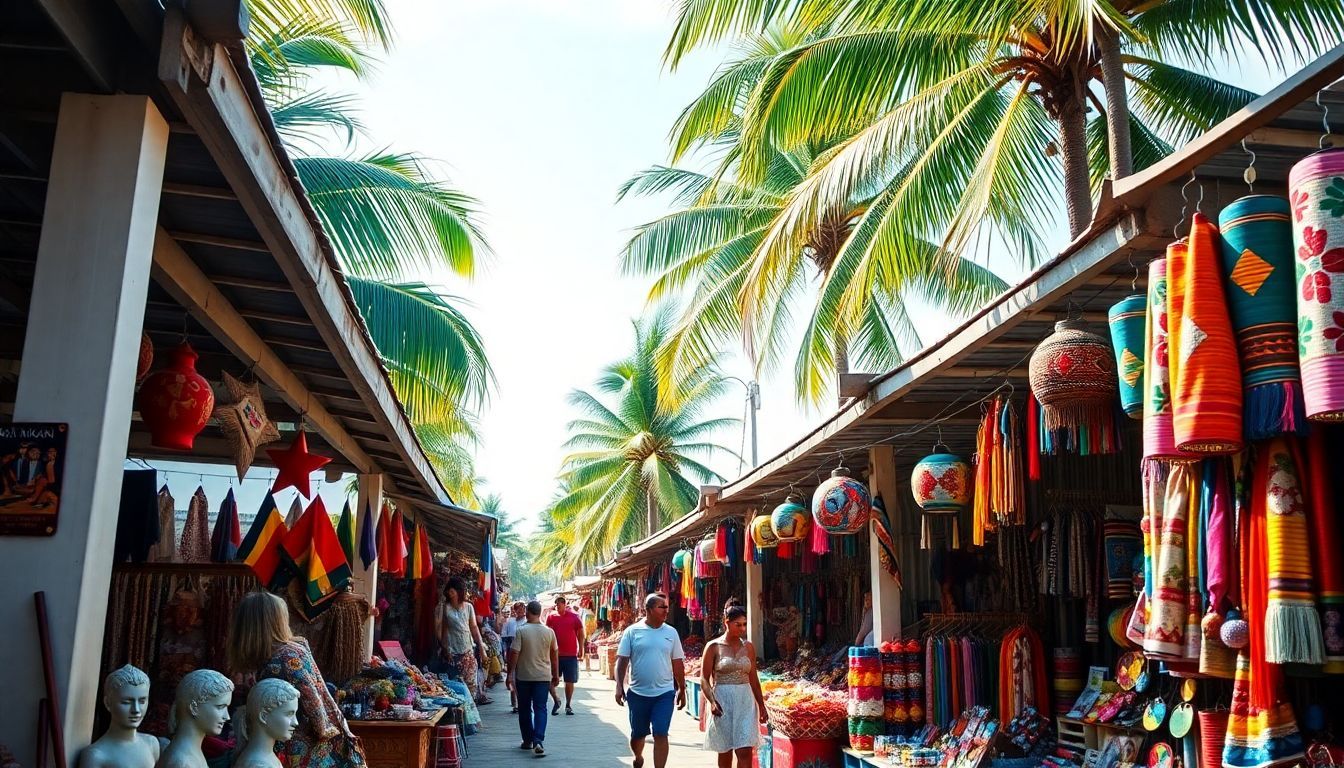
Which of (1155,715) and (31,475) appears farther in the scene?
(1155,715)

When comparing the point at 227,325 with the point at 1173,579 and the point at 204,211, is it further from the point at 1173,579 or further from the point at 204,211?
the point at 1173,579

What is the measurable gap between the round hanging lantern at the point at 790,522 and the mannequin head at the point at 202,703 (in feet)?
23.5

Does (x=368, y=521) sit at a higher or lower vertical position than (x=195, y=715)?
higher

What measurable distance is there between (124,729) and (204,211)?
2.24 meters

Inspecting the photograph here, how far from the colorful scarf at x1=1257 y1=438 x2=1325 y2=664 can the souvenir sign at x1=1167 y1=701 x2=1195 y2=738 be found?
1.91m

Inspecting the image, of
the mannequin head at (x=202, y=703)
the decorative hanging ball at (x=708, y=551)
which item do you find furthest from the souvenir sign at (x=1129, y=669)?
the decorative hanging ball at (x=708, y=551)

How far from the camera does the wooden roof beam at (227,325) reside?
5.06 metres

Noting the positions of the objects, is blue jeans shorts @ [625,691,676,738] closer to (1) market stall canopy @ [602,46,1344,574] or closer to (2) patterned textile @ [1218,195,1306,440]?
(1) market stall canopy @ [602,46,1344,574]

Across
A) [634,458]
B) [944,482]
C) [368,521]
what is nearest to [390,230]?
[368,521]

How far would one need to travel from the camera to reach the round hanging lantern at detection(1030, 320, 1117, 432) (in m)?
5.05

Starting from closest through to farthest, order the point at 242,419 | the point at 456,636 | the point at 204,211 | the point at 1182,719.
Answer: the point at 204,211 → the point at 1182,719 → the point at 242,419 → the point at 456,636

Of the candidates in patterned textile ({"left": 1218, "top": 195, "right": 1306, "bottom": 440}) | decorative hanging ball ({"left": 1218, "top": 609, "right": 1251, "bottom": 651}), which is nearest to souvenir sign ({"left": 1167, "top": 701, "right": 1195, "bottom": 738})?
decorative hanging ball ({"left": 1218, "top": 609, "right": 1251, "bottom": 651})

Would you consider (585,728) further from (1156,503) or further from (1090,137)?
(1156,503)

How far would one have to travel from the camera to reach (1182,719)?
5383 millimetres
